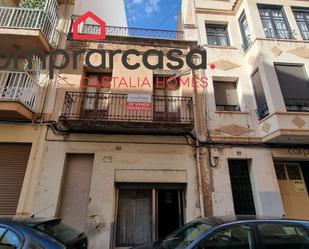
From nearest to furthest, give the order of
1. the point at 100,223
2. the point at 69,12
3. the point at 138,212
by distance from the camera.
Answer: the point at 100,223, the point at 138,212, the point at 69,12

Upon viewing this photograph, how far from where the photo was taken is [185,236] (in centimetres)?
363

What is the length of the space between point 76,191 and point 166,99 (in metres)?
4.47

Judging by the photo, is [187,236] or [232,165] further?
[232,165]

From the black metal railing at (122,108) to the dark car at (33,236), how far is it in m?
4.15

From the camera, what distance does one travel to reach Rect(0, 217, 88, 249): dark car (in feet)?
9.30

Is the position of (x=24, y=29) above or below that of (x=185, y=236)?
above

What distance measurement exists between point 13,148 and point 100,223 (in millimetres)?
3671

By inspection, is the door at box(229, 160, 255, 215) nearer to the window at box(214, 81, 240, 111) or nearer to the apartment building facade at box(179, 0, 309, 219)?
the apartment building facade at box(179, 0, 309, 219)

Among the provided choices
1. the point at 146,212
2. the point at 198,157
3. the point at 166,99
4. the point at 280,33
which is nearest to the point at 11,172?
the point at 146,212

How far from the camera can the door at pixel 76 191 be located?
21.2 feet

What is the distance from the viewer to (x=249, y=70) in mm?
8555

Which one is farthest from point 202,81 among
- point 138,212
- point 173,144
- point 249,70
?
point 138,212

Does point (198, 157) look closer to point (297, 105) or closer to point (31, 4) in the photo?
point (297, 105)

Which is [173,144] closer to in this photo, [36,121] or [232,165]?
[232,165]
